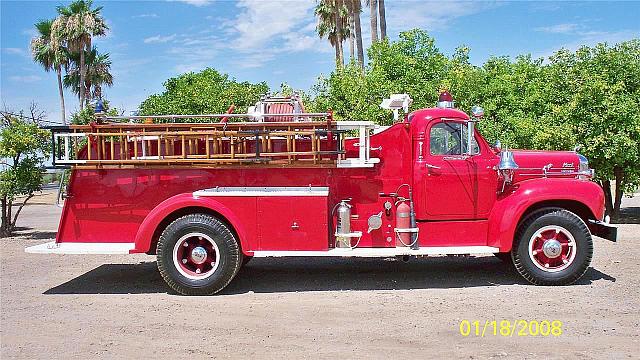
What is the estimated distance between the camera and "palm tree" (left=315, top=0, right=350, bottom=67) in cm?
3442

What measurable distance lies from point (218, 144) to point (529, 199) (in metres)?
3.91

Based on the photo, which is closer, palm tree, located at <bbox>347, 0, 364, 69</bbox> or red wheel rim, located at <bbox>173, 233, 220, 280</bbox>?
red wheel rim, located at <bbox>173, 233, 220, 280</bbox>

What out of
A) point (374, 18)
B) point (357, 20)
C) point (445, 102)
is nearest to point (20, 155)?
point (445, 102)

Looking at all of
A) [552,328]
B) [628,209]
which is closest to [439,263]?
[552,328]

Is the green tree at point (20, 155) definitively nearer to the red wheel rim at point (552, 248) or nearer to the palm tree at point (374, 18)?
the red wheel rim at point (552, 248)

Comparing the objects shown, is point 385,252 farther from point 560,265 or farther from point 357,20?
point 357,20

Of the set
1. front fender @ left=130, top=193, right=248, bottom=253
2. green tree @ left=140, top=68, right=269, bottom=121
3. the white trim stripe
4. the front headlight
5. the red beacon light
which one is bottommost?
front fender @ left=130, top=193, right=248, bottom=253

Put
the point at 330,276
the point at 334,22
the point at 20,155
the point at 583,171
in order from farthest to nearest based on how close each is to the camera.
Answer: the point at 334,22 → the point at 20,155 → the point at 330,276 → the point at 583,171

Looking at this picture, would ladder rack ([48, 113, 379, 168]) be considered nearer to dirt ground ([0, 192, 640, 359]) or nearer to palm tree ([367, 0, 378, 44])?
dirt ground ([0, 192, 640, 359])

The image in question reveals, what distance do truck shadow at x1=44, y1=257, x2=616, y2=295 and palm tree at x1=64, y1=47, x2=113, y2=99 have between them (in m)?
33.4

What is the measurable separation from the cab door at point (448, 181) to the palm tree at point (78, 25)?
109 ft

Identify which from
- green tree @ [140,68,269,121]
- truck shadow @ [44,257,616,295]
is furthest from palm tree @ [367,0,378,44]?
truck shadow @ [44,257,616,295]
